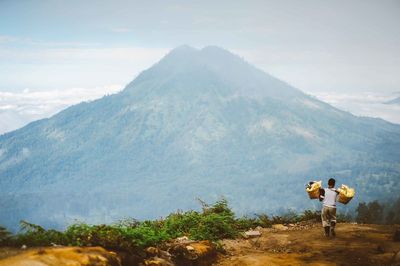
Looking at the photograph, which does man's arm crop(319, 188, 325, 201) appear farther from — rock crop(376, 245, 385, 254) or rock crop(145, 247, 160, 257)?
rock crop(145, 247, 160, 257)

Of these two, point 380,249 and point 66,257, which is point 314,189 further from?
point 66,257

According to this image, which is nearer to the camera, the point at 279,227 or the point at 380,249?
the point at 380,249

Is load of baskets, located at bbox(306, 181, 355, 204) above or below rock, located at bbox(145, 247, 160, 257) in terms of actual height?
above

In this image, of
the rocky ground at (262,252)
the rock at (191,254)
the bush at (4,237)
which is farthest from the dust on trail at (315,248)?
the bush at (4,237)

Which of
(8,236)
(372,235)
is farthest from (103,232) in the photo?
(372,235)

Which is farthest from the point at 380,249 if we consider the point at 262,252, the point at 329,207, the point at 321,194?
the point at 262,252

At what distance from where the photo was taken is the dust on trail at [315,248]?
8758mm

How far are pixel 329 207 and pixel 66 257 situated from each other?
281 inches

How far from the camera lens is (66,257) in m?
6.43

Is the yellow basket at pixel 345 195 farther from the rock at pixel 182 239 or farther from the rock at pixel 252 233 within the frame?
the rock at pixel 182 239

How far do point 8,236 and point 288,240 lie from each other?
701 centimetres

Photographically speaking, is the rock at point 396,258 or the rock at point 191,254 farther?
the rock at point 191,254

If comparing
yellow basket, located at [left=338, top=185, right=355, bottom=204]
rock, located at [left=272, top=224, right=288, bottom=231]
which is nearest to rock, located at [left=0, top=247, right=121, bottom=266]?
yellow basket, located at [left=338, top=185, right=355, bottom=204]

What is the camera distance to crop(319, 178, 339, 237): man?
11.0 m
